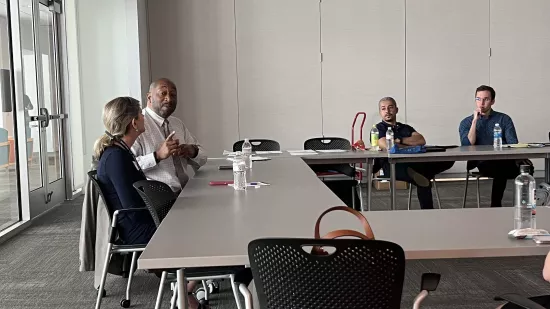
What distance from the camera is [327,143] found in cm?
732

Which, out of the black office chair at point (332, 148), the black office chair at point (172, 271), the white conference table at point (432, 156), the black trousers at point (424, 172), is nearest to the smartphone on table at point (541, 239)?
→ the black office chair at point (172, 271)

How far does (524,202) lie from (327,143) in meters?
4.29

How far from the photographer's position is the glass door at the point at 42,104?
307 inches

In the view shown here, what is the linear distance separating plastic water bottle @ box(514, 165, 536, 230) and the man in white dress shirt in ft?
8.24

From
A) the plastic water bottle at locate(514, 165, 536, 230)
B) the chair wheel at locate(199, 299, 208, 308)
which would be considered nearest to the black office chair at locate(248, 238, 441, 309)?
the plastic water bottle at locate(514, 165, 536, 230)

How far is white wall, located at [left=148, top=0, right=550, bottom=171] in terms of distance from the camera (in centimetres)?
996

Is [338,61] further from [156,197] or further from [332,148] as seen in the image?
[156,197]

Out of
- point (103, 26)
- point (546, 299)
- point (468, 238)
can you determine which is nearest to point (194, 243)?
point (468, 238)

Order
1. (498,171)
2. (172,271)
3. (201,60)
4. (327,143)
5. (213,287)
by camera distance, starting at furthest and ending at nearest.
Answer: (201,60), (327,143), (498,171), (213,287), (172,271)

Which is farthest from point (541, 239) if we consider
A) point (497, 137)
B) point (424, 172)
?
point (424, 172)

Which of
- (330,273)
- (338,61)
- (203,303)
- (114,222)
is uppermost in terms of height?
(338,61)

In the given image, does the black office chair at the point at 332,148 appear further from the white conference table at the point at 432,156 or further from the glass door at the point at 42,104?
the glass door at the point at 42,104

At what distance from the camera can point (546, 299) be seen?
2.56 meters

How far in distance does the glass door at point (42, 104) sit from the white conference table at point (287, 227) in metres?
4.47
